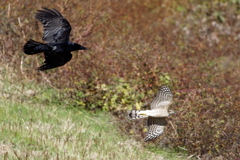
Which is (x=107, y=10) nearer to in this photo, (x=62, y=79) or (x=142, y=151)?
(x=62, y=79)

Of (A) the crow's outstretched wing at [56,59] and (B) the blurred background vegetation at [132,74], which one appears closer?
(A) the crow's outstretched wing at [56,59]

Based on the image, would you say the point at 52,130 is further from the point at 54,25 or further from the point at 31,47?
the point at 54,25

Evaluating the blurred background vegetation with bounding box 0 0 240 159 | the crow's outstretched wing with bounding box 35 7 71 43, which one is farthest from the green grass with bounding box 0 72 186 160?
the crow's outstretched wing with bounding box 35 7 71 43

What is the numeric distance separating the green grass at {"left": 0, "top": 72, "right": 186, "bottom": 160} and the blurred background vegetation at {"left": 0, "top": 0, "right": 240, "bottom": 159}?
30 centimetres

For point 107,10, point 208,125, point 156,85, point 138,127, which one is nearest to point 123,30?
point 107,10

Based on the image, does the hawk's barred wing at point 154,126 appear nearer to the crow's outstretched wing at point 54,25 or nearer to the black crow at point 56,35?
the black crow at point 56,35

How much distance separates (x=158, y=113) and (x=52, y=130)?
1.52 m

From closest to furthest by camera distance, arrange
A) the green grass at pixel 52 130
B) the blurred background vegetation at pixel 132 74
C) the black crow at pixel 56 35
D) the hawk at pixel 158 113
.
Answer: the green grass at pixel 52 130
the hawk at pixel 158 113
the black crow at pixel 56 35
the blurred background vegetation at pixel 132 74

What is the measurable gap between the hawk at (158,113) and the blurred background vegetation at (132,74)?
80cm

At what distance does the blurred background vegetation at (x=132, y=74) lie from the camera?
757 cm

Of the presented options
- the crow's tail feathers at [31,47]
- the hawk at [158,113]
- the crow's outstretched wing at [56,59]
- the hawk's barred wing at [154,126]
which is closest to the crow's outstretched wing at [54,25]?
the crow's outstretched wing at [56,59]

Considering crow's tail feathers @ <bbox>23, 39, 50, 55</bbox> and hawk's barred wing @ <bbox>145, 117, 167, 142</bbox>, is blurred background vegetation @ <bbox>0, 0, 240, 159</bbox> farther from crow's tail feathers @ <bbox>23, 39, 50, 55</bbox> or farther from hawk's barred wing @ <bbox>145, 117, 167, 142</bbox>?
crow's tail feathers @ <bbox>23, 39, 50, 55</bbox>

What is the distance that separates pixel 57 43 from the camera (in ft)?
22.5

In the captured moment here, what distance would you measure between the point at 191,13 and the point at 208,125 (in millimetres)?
11172
